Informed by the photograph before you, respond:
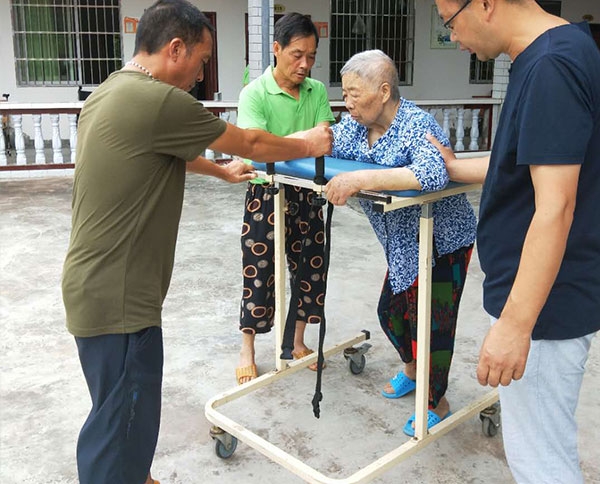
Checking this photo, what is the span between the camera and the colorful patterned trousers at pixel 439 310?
2.66 m

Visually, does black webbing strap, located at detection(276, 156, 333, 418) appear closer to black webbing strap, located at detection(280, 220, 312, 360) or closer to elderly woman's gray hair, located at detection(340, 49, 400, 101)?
black webbing strap, located at detection(280, 220, 312, 360)

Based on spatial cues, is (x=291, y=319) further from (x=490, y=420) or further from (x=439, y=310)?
(x=490, y=420)

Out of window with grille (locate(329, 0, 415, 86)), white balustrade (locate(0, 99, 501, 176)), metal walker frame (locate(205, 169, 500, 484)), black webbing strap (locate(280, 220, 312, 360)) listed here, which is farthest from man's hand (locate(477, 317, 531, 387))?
window with grille (locate(329, 0, 415, 86))

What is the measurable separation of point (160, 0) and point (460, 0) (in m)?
0.87

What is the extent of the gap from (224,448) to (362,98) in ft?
4.66

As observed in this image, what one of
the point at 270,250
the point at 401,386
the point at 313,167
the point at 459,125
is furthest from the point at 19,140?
the point at 313,167

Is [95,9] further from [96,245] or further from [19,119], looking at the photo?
[96,245]

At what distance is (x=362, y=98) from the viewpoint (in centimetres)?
244

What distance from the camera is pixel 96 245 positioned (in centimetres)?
188

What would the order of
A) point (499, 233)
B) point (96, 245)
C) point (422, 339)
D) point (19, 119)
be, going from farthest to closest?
point (19, 119)
point (422, 339)
point (96, 245)
point (499, 233)

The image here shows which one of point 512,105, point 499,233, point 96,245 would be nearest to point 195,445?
point 96,245

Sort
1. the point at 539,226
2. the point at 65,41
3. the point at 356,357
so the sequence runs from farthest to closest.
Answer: the point at 65,41, the point at 356,357, the point at 539,226

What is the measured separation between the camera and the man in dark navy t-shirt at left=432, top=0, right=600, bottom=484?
134cm

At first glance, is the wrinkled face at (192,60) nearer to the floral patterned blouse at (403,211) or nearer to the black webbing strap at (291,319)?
the floral patterned blouse at (403,211)
